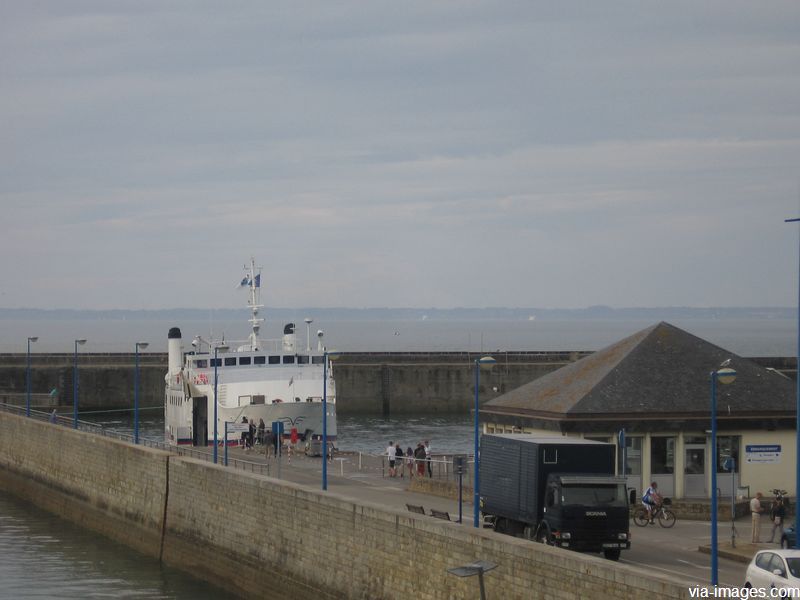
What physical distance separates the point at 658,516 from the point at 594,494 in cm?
687

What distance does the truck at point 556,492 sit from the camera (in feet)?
94.5

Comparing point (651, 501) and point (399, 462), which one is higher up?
point (651, 501)

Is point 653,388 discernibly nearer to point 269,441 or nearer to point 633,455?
point 633,455

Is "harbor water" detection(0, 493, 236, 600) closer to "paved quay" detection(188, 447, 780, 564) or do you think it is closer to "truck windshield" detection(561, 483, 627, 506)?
"paved quay" detection(188, 447, 780, 564)

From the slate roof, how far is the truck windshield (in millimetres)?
9472

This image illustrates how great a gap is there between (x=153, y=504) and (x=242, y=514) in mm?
7868

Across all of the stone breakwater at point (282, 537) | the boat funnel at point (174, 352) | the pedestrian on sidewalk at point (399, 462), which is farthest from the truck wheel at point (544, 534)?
the boat funnel at point (174, 352)

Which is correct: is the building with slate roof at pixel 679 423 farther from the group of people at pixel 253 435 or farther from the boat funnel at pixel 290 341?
the boat funnel at pixel 290 341

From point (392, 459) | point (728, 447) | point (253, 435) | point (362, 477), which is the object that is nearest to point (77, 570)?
point (362, 477)

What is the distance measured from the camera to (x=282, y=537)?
3481cm

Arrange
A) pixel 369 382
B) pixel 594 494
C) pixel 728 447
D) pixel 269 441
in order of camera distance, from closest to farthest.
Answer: pixel 594 494 → pixel 728 447 → pixel 269 441 → pixel 369 382

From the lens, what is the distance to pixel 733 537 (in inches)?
1221

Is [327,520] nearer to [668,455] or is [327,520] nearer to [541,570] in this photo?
[541,570]

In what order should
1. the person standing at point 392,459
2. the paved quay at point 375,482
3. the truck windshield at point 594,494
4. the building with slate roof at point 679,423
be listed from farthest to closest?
1. the person standing at point 392,459
2. the building with slate roof at point 679,423
3. the paved quay at point 375,482
4. the truck windshield at point 594,494
